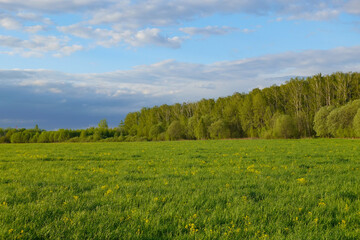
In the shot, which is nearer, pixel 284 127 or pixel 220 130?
pixel 284 127

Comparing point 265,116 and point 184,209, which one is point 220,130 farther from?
point 184,209

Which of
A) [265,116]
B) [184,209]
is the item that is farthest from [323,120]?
[184,209]

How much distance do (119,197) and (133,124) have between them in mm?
115206

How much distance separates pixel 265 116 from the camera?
76.9 metres

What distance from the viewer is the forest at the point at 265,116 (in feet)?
197

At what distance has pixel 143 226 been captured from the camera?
621 centimetres

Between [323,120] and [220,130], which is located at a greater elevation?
[323,120]

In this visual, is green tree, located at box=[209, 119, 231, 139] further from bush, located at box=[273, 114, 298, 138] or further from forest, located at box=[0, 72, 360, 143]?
bush, located at box=[273, 114, 298, 138]

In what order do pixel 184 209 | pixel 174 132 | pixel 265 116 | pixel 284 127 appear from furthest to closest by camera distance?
pixel 174 132 < pixel 265 116 < pixel 284 127 < pixel 184 209

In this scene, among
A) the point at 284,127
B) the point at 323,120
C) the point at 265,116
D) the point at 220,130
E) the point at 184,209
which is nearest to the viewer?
the point at 184,209

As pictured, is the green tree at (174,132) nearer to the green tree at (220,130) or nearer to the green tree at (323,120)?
the green tree at (220,130)

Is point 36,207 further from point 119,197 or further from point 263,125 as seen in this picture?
point 263,125

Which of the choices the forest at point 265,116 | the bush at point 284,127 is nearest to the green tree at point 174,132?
the forest at point 265,116

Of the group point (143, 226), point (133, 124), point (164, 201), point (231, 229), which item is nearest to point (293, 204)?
point (231, 229)
